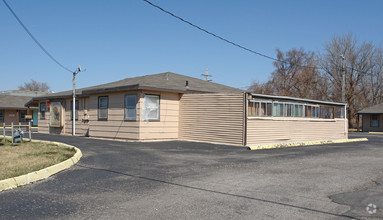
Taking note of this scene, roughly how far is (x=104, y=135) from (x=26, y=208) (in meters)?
13.7

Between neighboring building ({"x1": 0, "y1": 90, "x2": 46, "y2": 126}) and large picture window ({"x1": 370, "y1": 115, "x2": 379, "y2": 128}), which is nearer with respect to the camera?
neighboring building ({"x1": 0, "y1": 90, "x2": 46, "y2": 126})

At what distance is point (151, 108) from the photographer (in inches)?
681

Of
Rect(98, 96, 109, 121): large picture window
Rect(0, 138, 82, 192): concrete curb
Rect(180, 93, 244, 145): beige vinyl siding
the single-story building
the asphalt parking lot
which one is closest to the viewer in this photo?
the asphalt parking lot

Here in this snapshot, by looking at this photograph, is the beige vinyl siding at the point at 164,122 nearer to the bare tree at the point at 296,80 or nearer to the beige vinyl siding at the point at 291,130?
the beige vinyl siding at the point at 291,130

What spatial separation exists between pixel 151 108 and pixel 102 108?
11.5 ft

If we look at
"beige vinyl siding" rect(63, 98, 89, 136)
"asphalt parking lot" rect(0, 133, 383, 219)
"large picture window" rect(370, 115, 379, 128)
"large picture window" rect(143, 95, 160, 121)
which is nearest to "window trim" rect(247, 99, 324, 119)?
"large picture window" rect(143, 95, 160, 121)

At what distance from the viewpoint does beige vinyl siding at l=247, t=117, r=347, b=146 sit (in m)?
16.2

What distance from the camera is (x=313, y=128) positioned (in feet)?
66.2

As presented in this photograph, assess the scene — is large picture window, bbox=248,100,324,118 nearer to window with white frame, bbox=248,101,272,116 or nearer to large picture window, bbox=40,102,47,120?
window with white frame, bbox=248,101,272,116

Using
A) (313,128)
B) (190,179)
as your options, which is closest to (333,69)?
(313,128)

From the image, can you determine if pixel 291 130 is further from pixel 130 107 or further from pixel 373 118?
pixel 373 118

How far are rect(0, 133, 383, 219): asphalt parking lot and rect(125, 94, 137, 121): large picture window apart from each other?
22.4ft

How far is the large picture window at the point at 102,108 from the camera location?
61.8 feet

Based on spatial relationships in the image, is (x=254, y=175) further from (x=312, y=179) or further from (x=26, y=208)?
(x=26, y=208)
